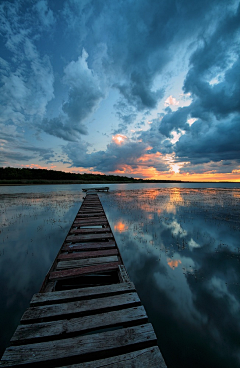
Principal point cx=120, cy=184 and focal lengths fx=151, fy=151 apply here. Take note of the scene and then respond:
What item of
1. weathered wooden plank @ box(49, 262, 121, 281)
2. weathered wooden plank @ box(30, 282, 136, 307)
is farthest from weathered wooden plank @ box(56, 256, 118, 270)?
weathered wooden plank @ box(30, 282, 136, 307)

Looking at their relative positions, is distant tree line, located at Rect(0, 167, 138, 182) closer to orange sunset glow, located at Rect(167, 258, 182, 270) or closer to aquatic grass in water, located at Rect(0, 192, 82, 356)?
aquatic grass in water, located at Rect(0, 192, 82, 356)

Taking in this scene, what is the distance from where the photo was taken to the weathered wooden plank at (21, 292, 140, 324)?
10.7ft

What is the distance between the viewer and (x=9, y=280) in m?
5.98

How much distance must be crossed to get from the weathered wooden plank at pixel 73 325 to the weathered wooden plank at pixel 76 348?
16 cm

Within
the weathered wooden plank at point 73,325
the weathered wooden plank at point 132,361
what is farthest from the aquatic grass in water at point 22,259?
the weathered wooden plank at point 132,361

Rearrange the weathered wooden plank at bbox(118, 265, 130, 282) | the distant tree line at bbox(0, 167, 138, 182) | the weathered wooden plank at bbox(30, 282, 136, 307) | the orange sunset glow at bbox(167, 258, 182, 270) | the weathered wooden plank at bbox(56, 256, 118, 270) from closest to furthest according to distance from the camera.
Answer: the weathered wooden plank at bbox(30, 282, 136, 307) → the weathered wooden plank at bbox(118, 265, 130, 282) → the weathered wooden plank at bbox(56, 256, 118, 270) → the orange sunset glow at bbox(167, 258, 182, 270) → the distant tree line at bbox(0, 167, 138, 182)

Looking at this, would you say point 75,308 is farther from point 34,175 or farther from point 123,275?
point 34,175

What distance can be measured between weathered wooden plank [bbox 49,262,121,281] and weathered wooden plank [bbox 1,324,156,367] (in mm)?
2254

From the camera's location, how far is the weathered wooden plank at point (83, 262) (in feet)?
18.1

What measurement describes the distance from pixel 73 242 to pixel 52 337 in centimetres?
560

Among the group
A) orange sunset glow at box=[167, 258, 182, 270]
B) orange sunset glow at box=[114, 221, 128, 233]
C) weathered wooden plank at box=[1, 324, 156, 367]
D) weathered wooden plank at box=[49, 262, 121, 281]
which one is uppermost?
weathered wooden plank at box=[1, 324, 156, 367]

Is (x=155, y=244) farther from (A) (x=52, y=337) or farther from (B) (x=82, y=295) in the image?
(A) (x=52, y=337)

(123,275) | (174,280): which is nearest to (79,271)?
(123,275)

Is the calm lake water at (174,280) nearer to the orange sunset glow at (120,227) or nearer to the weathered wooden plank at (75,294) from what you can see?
the orange sunset glow at (120,227)
